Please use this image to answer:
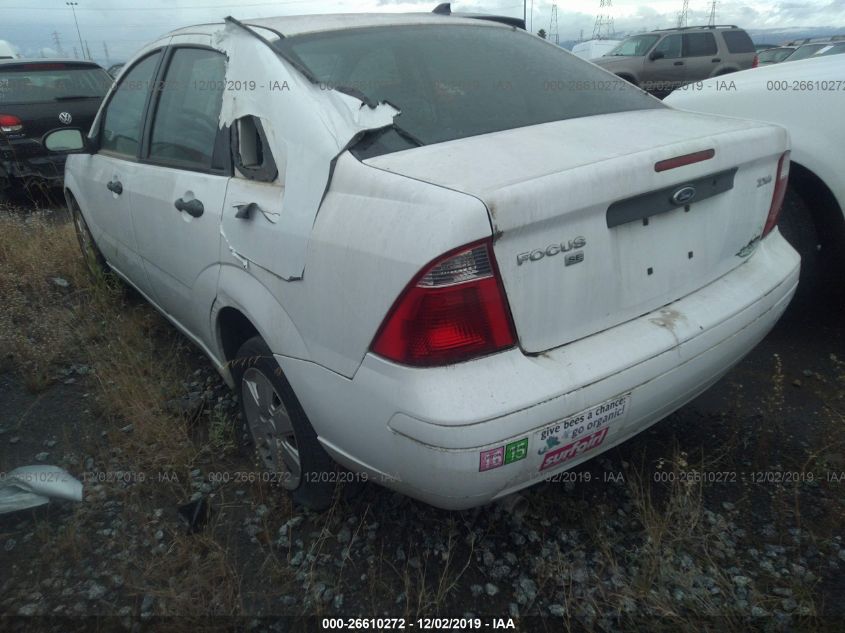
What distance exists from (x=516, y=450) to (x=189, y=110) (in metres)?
2.04

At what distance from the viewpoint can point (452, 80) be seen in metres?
2.24

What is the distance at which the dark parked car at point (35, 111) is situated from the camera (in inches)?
269

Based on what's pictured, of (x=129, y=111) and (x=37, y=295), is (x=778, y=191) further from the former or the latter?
(x=37, y=295)

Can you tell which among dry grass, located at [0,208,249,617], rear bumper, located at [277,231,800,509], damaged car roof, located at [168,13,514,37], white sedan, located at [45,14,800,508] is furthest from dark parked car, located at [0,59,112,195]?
rear bumper, located at [277,231,800,509]

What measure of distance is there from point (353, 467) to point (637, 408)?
2.73ft

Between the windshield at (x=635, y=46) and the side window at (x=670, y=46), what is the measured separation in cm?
28

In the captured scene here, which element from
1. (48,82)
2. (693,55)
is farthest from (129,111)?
(693,55)

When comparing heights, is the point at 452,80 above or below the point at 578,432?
above

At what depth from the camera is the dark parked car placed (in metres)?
6.84

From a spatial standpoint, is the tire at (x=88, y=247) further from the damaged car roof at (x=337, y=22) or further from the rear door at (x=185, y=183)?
the damaged car roof at (x=337, y=22)

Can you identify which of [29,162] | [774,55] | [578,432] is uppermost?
[578,432]

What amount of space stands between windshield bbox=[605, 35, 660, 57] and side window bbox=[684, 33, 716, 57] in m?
0.73

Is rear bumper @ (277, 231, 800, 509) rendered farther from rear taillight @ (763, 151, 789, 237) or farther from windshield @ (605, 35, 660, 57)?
windshield @ (605, 35, 660, 57)

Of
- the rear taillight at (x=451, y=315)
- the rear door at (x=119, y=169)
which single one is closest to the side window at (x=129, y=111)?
the rear door at (x=119, y=169)
